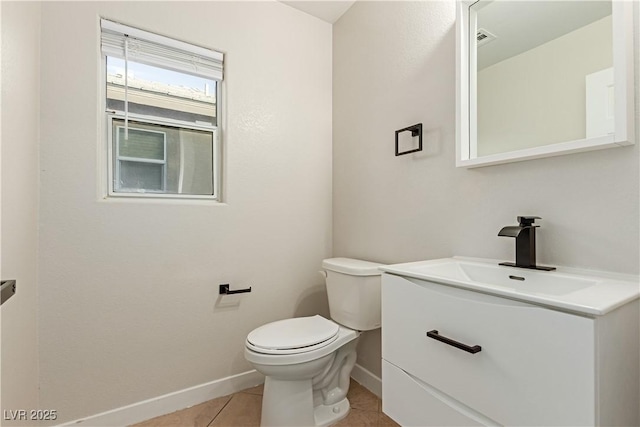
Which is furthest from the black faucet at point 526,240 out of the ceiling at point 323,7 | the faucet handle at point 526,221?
the ceiling at point 323,7

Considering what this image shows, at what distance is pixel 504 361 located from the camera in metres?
0.71

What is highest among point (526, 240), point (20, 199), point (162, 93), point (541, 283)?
point (162, 93)

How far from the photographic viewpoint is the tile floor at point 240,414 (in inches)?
58.4

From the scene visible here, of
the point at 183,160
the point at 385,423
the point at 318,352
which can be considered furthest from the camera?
the point at 183,160

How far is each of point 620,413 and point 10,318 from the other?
66.1 inches

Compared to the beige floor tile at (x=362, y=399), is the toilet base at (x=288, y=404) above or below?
above

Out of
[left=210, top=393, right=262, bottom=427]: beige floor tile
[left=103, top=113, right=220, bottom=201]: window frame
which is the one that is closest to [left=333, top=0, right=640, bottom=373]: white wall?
[left=210, top=393, right=262, bottom=427]: beige floor tile

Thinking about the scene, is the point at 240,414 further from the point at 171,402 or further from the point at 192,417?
the point at 171,402

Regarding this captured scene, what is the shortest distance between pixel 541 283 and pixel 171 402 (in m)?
1.79

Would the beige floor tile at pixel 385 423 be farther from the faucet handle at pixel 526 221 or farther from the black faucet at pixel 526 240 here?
the faucet handle at pixel 526 221

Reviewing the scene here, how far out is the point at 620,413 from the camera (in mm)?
671

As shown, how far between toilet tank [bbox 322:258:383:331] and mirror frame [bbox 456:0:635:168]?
674 millimetres

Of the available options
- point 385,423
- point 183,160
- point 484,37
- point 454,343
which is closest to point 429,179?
point 484,37

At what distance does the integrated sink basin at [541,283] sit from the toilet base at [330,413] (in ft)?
3.06
